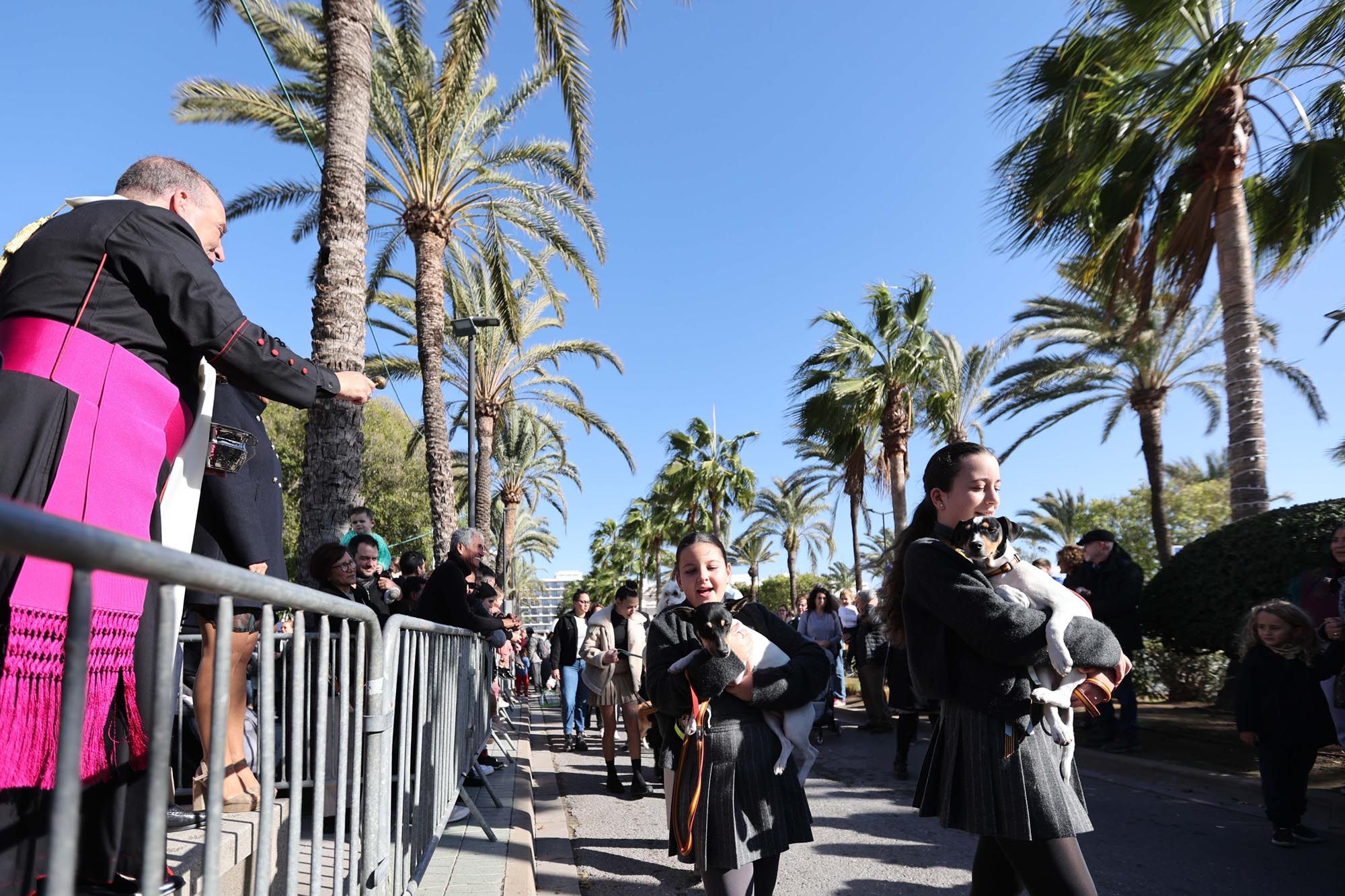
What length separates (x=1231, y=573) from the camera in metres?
8.37

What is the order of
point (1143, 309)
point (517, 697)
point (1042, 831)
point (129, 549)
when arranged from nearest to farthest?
point (129, 549)
point (1042, 831)
point (1143, 309)
point (517, 697)

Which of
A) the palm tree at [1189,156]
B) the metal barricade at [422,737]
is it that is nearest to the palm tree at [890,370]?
the palm tree at [1189,156]

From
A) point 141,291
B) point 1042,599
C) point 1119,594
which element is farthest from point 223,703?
point 1119,594

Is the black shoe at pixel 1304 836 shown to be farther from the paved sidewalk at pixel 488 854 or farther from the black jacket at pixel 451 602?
the black jacket at pixel 451 602

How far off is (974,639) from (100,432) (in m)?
2.22

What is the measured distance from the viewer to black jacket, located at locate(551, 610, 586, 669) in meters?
9.90

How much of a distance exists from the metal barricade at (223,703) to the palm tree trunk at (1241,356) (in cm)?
1032

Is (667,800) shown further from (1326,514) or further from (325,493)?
(1326,514)

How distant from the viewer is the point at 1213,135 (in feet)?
32.7

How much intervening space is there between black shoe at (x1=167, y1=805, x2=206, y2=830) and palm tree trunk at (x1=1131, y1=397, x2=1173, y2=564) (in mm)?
17508

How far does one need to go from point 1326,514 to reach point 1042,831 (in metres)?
7.70

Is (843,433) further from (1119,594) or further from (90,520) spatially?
(90,520)

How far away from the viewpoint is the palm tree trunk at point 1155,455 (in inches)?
661

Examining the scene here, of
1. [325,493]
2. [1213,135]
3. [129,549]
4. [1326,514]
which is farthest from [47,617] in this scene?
[1213,135]
